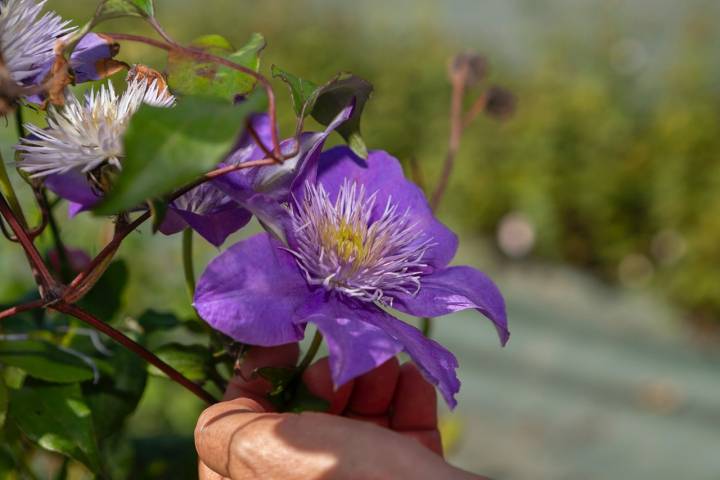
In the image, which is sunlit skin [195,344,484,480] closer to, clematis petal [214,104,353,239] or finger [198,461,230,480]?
finger [198,461,230,480]

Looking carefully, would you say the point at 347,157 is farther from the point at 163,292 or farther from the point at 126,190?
the point at 163,292

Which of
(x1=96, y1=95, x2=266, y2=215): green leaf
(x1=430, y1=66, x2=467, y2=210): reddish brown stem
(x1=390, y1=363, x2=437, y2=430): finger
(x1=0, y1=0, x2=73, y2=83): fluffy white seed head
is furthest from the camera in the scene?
(x1=430, y1=66, x2=467, y2=210): reddish brown stem

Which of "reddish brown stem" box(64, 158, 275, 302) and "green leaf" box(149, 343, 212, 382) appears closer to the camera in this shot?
"reddish brown stem" box(64, 158, 275, 302)

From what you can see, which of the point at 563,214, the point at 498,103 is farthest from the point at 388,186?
the point at 563,214

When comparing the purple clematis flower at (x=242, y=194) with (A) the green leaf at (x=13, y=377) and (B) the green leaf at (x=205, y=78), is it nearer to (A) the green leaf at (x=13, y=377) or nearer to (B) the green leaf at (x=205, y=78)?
(B) the green leaf at (x=205, y=78)

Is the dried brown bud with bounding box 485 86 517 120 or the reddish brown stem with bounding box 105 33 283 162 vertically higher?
the reddish brown stem with bounding box 105 33 283 162

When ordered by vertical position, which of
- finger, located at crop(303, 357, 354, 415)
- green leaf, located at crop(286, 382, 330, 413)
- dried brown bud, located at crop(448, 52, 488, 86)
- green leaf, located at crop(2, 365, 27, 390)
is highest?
dried brown bud, located at crop(448, 52, 488, 86)

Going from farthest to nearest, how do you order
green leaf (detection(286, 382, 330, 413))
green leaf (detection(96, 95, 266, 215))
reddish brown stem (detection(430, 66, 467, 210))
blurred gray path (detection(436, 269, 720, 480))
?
1. blurred gray path (detection(436, 269, 720, 480))
2. reddish brown stem (detection(430, 66, 467, 210))
3. green leaf (detection(286, 382, 330, 413))
4. green leaf (detection(96, 95, 266, 215))

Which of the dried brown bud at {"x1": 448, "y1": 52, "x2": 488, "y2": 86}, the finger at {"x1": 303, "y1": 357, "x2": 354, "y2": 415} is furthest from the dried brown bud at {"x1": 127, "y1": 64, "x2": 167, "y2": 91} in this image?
the dried brown bud at {"x1": 448, "y1": 52, "x2": 488, "y2": 86}
